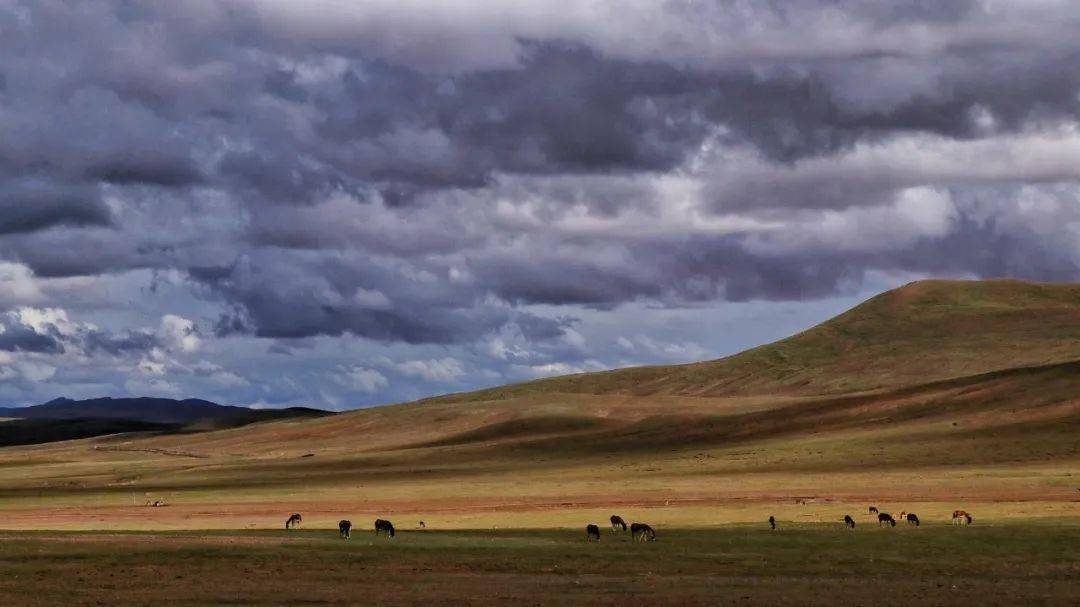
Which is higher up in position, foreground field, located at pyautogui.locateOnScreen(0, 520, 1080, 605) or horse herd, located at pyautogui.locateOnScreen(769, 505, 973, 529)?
horse herd, located at pyautogui.locateOnScreen(769, 505, 973, 529)

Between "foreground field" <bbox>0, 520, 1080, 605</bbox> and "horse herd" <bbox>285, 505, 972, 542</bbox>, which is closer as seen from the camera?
"foreground field" <bbox>0, 520, 1080, 605</bbox>

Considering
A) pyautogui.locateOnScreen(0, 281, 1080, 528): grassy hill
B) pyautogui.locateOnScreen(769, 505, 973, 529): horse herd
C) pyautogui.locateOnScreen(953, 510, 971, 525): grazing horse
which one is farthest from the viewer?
pyautogui.locateOnScreen(0, 281, 1080, 528): grassy hill

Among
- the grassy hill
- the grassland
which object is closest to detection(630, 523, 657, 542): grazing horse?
the grassland

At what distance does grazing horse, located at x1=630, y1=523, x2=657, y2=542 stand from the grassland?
1682 millimetres

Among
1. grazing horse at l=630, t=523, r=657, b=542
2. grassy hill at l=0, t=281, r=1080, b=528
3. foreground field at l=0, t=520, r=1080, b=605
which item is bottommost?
foreground field at l=0, t=520, r=1080, b=605

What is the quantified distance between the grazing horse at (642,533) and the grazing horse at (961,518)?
1419cm

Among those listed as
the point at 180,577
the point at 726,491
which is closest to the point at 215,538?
the point at 180,577

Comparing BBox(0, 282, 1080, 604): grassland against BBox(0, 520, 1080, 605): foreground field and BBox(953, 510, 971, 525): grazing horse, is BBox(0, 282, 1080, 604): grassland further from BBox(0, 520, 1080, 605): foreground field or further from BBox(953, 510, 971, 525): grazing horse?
BBox(953, 510, 971, 525): grazing horse

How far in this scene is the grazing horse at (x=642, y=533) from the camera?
51281 millimetres

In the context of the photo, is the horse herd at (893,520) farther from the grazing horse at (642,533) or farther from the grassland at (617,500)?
the grazing horse at (642,533)

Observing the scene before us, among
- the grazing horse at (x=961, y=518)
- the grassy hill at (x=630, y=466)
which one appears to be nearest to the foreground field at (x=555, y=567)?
the grazing horse at (x=961, y=518)

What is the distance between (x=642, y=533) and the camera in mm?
52719

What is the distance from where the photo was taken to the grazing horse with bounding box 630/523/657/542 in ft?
168

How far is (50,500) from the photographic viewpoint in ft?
325
